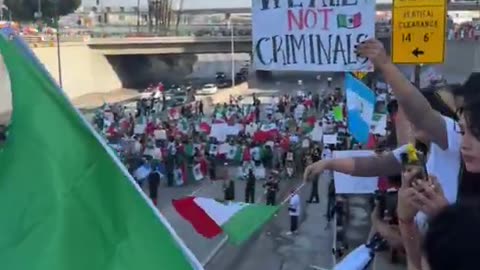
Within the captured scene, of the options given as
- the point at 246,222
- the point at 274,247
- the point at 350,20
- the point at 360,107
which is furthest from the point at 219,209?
the point at 274,247

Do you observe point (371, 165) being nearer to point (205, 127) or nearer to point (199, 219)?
point (199, 219)

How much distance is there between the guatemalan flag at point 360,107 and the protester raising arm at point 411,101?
10.5 meters

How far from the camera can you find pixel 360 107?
47.7 ft

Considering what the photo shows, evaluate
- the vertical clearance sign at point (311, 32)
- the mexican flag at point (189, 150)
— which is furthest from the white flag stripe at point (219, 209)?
the mexican flag at point (189, 150)

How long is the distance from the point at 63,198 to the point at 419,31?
7040mm

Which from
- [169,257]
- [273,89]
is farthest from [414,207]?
[273,89]

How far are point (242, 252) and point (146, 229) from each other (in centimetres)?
1338

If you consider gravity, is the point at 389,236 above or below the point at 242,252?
above

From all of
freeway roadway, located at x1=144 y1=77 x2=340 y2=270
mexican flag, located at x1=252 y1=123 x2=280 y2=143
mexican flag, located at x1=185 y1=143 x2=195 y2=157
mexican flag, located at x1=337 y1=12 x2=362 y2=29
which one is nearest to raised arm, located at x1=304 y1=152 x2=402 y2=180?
mexican flag, located at x1=337 y1=12 x2=362 y2=29

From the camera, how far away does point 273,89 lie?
240 feet

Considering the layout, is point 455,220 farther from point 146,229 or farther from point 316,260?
point 316,260

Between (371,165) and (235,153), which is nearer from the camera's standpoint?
(371,165)

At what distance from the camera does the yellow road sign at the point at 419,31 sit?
9.95 meters

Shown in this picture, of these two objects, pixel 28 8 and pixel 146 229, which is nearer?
pixel 146 229
